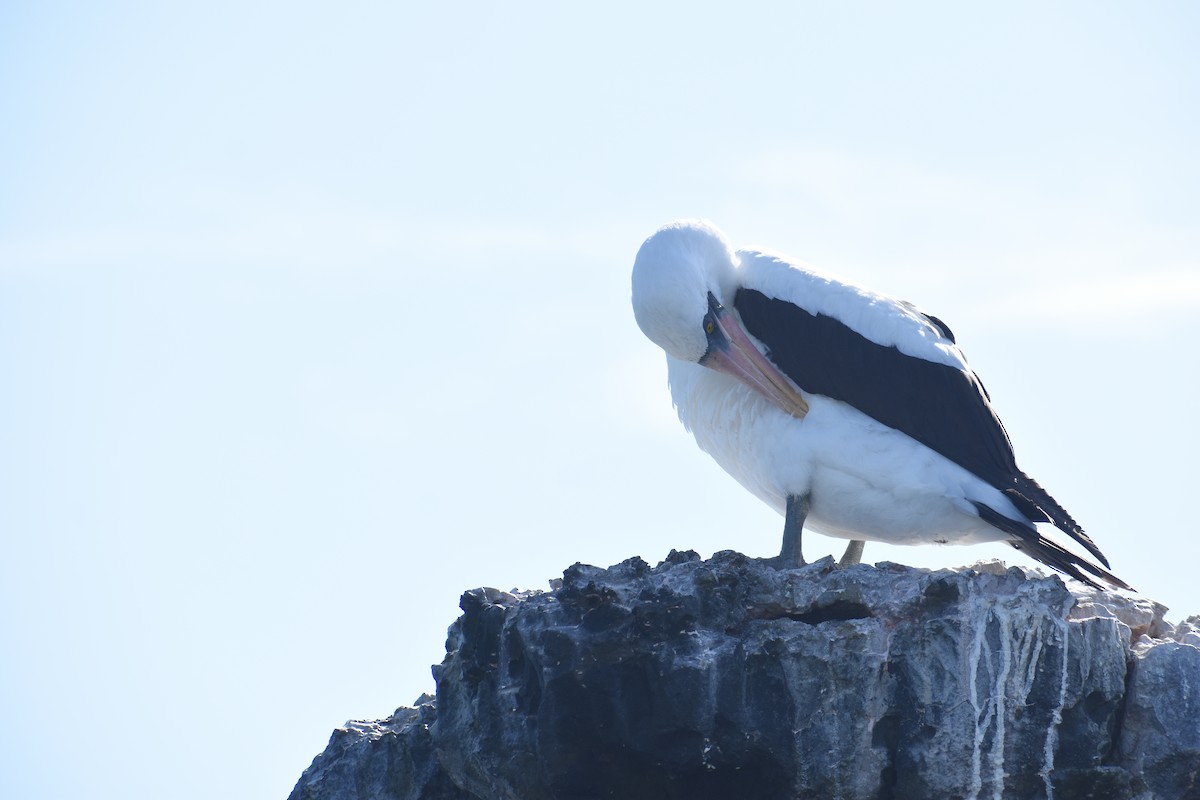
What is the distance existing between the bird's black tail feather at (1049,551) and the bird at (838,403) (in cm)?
2

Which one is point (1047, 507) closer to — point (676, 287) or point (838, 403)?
point (838, 403)

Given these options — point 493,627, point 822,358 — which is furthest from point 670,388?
point 493,627

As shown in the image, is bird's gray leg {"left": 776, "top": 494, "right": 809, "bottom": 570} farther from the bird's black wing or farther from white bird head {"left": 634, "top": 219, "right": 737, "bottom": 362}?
white bird head {"left": 634, "top": 219, "right": 737, "bottom": 362}

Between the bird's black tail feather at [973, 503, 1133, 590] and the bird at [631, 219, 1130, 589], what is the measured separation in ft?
0.06

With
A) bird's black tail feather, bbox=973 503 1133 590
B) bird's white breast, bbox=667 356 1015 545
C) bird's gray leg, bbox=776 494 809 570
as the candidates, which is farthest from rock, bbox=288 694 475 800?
bird's black tail feather, bbox=973 503 1133 590

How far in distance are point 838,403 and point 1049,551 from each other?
1993 millimetres

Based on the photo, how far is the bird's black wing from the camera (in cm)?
1219

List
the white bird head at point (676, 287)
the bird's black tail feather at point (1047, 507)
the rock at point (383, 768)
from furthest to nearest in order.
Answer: the white bird head at point (676, 287)
the bird's black tail feather at point (1047, 507)
the rock at point (383, 768)

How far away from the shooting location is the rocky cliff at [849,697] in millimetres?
9625

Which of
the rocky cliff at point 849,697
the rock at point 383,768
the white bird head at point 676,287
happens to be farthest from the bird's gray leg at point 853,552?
the rock at point 383,768

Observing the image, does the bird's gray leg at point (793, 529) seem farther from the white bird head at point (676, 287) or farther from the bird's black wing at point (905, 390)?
the white bird head at point (676, 287)

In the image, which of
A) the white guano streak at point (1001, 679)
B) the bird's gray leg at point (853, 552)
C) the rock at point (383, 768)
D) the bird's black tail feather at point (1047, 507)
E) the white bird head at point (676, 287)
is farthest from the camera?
the bird's gray leg at point (853, 552)

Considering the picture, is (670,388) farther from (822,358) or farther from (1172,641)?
(1172,641)

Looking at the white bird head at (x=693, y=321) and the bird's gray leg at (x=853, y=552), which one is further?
the bird's gray leg at (x=853, y=552)
